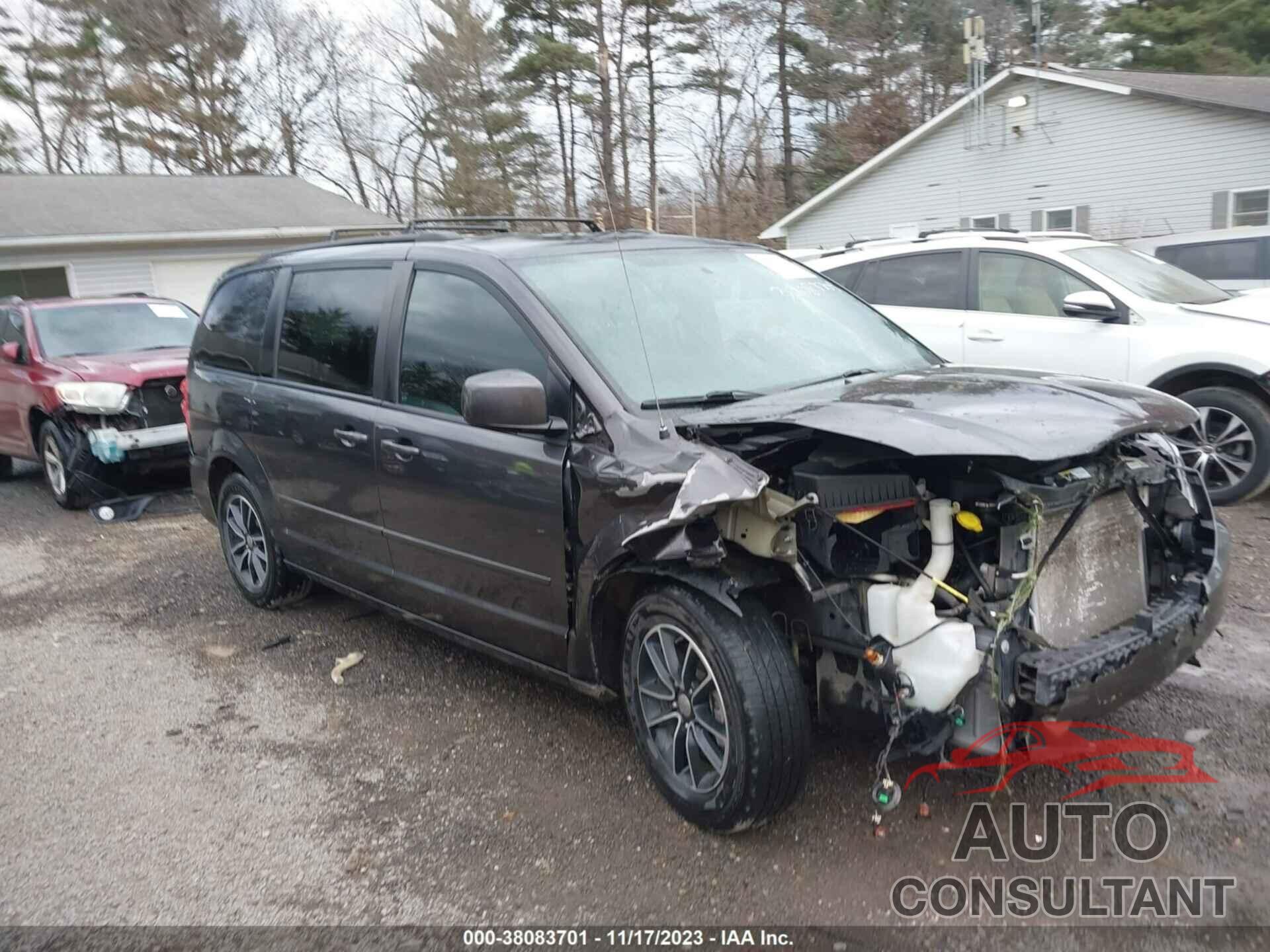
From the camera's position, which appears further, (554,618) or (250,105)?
(250,105)

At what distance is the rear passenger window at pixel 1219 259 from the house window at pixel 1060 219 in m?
9.36

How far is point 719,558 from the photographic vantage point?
3018 mm

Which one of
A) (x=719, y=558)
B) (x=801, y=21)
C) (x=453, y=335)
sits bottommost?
(x=719, y=558)

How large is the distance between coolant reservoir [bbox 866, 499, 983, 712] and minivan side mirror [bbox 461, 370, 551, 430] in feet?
4.03

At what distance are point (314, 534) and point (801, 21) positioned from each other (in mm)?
30261

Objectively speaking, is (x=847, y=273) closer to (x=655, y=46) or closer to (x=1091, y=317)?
(x=1091, y=317)

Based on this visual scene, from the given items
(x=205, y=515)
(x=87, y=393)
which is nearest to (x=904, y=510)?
(x=205, y=515)

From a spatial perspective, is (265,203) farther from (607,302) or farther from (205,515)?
(607,302)

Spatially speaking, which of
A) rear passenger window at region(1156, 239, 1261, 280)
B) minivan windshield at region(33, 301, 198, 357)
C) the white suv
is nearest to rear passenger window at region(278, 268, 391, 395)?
the white suv

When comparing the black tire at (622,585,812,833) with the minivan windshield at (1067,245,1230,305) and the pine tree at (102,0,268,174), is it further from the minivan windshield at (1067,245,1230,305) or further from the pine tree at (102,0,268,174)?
the pine tree at (102,0,268,174)

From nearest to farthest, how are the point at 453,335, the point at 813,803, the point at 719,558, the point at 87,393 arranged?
the point at 719,558, the point at 813,803, the point at 453,335, the point at 87,393

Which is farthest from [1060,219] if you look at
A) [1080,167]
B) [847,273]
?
[847,273]

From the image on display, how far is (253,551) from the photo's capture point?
565cm

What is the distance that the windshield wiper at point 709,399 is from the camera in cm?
345
